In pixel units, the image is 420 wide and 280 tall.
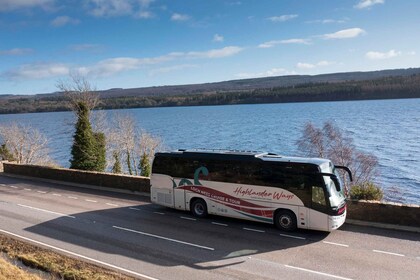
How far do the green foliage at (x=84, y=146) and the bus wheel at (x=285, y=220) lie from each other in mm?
23355

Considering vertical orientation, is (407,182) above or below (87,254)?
below

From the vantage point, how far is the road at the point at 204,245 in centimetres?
1354

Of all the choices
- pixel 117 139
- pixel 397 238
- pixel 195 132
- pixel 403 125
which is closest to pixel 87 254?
pixel 397 238

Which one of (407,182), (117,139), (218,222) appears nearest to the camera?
(218,222)

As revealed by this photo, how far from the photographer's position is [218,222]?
19.7 meters

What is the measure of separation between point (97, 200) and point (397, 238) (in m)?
17.4

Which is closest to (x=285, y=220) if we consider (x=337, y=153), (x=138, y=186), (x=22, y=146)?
(x=138, y=186)

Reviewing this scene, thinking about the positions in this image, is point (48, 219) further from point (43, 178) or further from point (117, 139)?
point (117, 139)

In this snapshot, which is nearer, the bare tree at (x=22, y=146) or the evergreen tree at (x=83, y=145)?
the evergreen tree at (x=83, y=145)

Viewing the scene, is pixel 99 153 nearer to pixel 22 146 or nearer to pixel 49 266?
pixel 49 266

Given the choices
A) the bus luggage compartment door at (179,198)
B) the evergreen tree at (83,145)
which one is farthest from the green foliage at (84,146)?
the bus luggage compartment door at (179,198)

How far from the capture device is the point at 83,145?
119ft

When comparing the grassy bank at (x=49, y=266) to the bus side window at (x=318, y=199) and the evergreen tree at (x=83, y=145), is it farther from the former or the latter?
the evergreen tree at (x=83, y=145)

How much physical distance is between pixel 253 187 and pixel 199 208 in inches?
140
